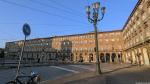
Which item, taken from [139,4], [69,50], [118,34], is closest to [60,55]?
[69,50]

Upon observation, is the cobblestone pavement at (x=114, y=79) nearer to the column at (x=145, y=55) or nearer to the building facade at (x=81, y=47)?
the column at (x=145, y=55)

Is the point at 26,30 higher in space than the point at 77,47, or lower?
lower

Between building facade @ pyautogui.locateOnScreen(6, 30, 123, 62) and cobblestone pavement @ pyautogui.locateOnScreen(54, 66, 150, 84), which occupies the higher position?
building facade @ pyautogui.locateOnScreen(6, 30, 123, 62)

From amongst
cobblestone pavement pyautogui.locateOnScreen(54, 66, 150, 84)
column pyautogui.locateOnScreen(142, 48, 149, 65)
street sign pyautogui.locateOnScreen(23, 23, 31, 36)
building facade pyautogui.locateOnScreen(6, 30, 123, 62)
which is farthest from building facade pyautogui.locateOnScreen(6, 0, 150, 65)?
street sign pyautogui.locateOnScreen(23, 23, 31, 36)

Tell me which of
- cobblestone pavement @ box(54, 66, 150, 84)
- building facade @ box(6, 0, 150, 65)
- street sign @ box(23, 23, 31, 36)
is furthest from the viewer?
building facade @ box(6, 0, 150, 65)

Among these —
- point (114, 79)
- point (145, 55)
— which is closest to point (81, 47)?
point (145, 55)

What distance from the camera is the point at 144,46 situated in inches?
1393

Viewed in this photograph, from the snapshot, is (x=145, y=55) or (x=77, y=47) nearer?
(x=145, y=55)

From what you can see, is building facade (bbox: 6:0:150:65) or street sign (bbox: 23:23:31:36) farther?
building facade (bbox: 6:0:150:65)

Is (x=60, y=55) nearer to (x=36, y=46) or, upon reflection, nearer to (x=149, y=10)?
(x=36, y=46)

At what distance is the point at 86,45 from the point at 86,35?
5399mm

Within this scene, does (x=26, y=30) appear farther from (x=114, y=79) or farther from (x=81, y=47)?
(x=81, y=47)

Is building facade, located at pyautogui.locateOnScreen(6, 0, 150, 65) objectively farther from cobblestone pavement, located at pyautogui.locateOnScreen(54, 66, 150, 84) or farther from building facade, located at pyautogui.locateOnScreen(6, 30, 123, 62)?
cobblestone pavement, located at pyautogui.locateOnScreen(54, 66, 150, 84)

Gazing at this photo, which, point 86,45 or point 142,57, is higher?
point 86,45
